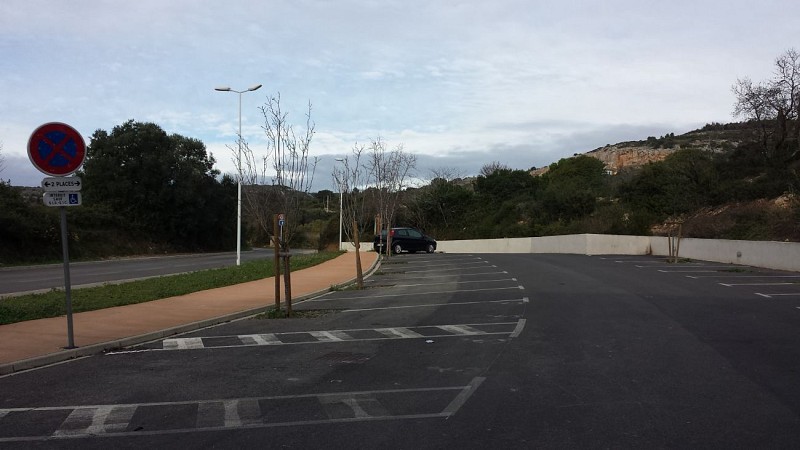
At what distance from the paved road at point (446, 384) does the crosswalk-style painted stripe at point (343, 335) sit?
0.16 feet

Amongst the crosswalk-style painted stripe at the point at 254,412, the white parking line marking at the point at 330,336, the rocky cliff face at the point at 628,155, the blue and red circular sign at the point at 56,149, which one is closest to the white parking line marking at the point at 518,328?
the white parking line marking at the point at 330,336

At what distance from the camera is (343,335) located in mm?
10383

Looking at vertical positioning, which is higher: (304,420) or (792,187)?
(792,187)

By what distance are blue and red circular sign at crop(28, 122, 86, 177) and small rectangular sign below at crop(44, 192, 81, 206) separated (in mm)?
281

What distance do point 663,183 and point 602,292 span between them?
32758mm

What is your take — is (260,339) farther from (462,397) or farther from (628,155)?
(628,155)

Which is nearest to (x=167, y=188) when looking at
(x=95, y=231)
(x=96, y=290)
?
(x=95, y=231)

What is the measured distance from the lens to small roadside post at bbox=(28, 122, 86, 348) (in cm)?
880

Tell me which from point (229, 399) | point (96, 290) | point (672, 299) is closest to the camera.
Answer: point (229, 399)

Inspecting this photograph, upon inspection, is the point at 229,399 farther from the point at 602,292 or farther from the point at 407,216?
the point at 407,216

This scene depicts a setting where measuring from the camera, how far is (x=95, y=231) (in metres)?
44.7

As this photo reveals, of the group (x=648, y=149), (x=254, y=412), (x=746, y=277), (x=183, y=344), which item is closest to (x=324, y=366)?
(x=254, y=412)

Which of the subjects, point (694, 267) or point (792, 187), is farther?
point (792, 187)

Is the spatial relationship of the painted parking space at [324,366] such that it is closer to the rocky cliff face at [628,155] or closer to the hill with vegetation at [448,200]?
the hill with vegetation at [448,200]
